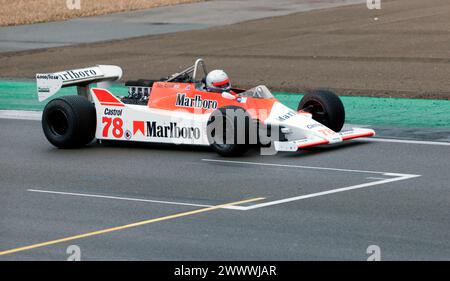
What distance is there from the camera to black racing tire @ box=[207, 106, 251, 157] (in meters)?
16.3

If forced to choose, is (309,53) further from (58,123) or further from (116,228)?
(116,228)

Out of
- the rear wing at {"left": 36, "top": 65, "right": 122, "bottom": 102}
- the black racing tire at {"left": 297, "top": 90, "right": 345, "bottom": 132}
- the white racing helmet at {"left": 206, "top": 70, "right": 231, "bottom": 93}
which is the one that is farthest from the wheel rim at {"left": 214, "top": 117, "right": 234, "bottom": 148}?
the rear wing at {"left": 36, "top": 65, "right": 122, "bottom": 102}

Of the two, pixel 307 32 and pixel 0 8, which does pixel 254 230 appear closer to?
pixel 307 32

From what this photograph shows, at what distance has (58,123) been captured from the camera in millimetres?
18234

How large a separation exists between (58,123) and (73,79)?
0.86 m

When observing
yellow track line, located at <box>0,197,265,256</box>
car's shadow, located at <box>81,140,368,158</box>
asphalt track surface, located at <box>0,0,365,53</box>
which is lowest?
yellow track line, located at <box>0,197,265,256</box>

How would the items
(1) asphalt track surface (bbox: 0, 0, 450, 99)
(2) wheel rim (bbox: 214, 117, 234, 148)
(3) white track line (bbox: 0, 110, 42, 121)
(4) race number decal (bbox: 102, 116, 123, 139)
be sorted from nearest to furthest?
(2) wheel rim (bbox: 214, 117, 234, 148)
(4) race number decal (bbox: 102, 116, 123, 139)
(3) white track line (bbox: 0, 110, 42, 121)
(1) asphalt track surface (bbox: 0, 0, 450, 99)

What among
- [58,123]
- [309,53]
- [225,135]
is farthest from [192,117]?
[309,53]

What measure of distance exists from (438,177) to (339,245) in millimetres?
3775

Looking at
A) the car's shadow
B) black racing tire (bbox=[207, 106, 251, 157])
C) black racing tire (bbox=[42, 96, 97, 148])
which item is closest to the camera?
black racing tire (bbox=[207, 106, 251, 157])

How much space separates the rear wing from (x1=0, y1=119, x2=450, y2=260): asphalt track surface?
994 mm

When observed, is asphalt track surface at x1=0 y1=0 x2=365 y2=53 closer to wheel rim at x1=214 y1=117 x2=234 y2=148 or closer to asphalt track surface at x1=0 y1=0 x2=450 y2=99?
asphalt track surface at x1=0 y1=0 x2=450 y2=99

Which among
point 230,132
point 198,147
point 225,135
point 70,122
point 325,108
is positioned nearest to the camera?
point 230,132
